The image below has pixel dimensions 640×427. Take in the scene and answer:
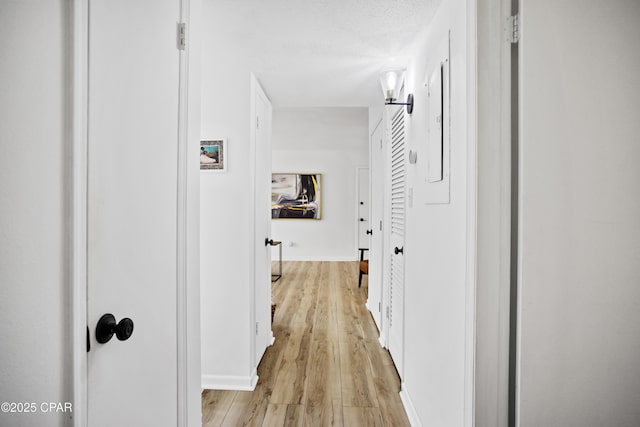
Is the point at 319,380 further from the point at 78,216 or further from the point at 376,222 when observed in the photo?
the point at 78,216

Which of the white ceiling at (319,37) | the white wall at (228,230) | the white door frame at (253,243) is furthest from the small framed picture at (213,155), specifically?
the white ceiling at (319,37)

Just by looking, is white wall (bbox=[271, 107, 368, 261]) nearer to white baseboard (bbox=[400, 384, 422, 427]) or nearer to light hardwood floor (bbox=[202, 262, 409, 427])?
light hardwood floor (bbox=[202, 262, 409, 427])

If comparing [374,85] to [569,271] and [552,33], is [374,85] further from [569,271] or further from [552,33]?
[569,271]

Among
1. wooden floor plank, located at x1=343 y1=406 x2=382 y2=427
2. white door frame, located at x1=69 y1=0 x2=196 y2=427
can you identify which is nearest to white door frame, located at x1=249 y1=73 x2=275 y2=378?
wooden floor plank, located at x1=343 y1=406 x2=382 y2=427

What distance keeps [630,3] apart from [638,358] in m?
1.09

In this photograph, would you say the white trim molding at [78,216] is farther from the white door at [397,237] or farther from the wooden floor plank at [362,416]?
the white door at [397,237]

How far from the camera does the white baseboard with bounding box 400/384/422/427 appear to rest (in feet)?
5.89

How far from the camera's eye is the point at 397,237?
2535mm

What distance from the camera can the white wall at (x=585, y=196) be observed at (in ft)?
3.28

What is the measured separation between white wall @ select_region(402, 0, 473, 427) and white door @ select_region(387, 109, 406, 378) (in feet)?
0.72

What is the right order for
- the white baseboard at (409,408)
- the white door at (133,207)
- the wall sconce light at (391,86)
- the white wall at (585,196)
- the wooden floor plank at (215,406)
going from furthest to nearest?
the wall sconce light at (391,86) → the wooden floor plank at (215,406) → the white baseboard at (409,408) → the white wall at (585,196) → the white door at (133,207)

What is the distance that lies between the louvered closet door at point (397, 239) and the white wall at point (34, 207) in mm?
2013

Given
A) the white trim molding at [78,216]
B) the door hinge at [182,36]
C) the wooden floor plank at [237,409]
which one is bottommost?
the wooden floor plank at [237,409]

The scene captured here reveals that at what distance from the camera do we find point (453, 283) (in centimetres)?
131
